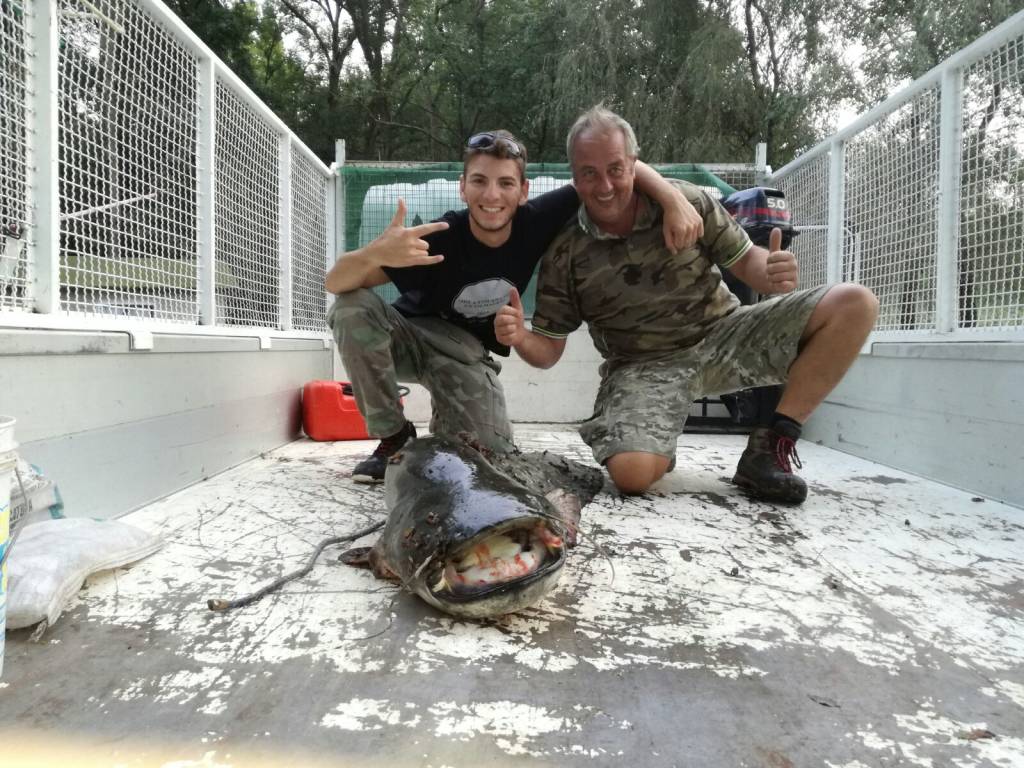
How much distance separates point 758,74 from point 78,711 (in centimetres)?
1280

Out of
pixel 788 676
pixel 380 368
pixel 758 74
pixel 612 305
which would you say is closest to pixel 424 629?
pixel 788 676

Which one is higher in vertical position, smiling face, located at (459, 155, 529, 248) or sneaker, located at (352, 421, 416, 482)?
smiling face, located at (459, 155, 529, 248)

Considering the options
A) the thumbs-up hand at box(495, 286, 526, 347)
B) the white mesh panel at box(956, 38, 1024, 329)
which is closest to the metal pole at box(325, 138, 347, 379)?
the thumbs-up hand at box(495, 286, 526, 347)

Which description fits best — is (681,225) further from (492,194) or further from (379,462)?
(379,462)

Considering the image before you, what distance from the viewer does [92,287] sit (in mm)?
1894

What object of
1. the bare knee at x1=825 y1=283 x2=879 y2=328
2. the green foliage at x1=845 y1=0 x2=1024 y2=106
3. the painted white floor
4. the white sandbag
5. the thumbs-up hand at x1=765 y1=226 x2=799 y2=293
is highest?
the green foliage at x1=845 y1=0 x2=1024 y2=106

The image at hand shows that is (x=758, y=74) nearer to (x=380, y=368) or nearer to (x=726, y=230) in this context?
(x=726, y=230)

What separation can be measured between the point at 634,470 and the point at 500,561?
1.19 meters

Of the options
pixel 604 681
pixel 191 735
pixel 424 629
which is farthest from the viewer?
pixel 424 629

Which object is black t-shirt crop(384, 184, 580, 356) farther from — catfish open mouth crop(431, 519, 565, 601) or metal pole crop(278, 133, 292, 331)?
catfish open mouth crop(431, 519, 565, 601)

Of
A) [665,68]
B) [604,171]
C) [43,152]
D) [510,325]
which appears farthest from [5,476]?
[665,68]

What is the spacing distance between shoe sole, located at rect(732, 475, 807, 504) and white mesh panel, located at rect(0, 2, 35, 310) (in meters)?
2.47

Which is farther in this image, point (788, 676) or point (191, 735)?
point (788, 676)

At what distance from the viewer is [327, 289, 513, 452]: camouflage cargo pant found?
8.36 feet
